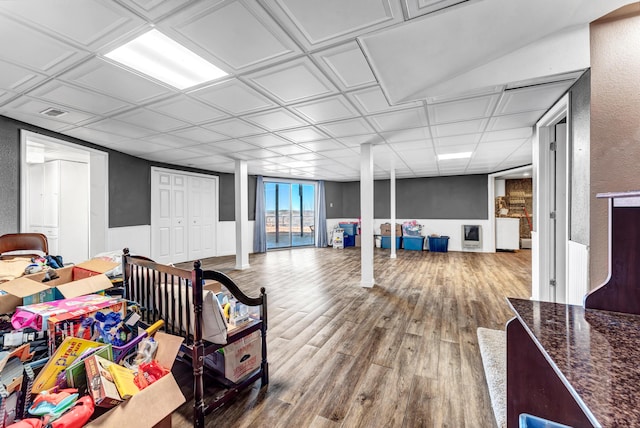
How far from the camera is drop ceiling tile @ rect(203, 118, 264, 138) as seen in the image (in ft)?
10.8

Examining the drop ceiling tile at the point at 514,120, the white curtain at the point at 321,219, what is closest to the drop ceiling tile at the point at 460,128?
the drop ceiling tile at the point at 514,120

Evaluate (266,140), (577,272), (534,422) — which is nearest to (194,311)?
(534,422)

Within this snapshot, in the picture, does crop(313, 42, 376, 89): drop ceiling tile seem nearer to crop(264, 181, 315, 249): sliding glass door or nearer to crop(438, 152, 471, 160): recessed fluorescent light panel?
crop(438, 152, 471, 160): recessed fluorescent light panel

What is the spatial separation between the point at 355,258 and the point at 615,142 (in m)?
5.59

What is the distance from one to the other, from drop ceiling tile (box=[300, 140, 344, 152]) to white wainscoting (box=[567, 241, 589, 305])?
3135 millimetres

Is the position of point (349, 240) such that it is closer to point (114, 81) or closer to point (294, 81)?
point (294, 81)

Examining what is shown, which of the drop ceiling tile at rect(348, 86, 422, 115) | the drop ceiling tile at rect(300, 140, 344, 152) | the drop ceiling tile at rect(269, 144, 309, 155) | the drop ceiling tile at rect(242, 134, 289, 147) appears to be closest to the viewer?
the drop ceiling tile at rect(348, 86, 422, 115)

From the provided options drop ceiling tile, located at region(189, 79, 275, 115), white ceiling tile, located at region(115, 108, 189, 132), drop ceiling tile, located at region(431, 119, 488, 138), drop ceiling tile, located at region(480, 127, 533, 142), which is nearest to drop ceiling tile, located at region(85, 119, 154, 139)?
white ceiling tile, located at region(115, 108, 189, 132)

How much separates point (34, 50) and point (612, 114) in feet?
12.9

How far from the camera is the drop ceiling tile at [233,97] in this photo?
2352 millimetres

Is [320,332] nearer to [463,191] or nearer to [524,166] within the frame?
[524,166]

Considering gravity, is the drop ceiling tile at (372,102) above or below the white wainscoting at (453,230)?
above

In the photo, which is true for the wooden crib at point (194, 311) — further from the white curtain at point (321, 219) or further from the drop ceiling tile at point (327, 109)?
the white curtain at point (321, 219)

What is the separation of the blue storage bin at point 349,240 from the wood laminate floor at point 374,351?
3.89 m
